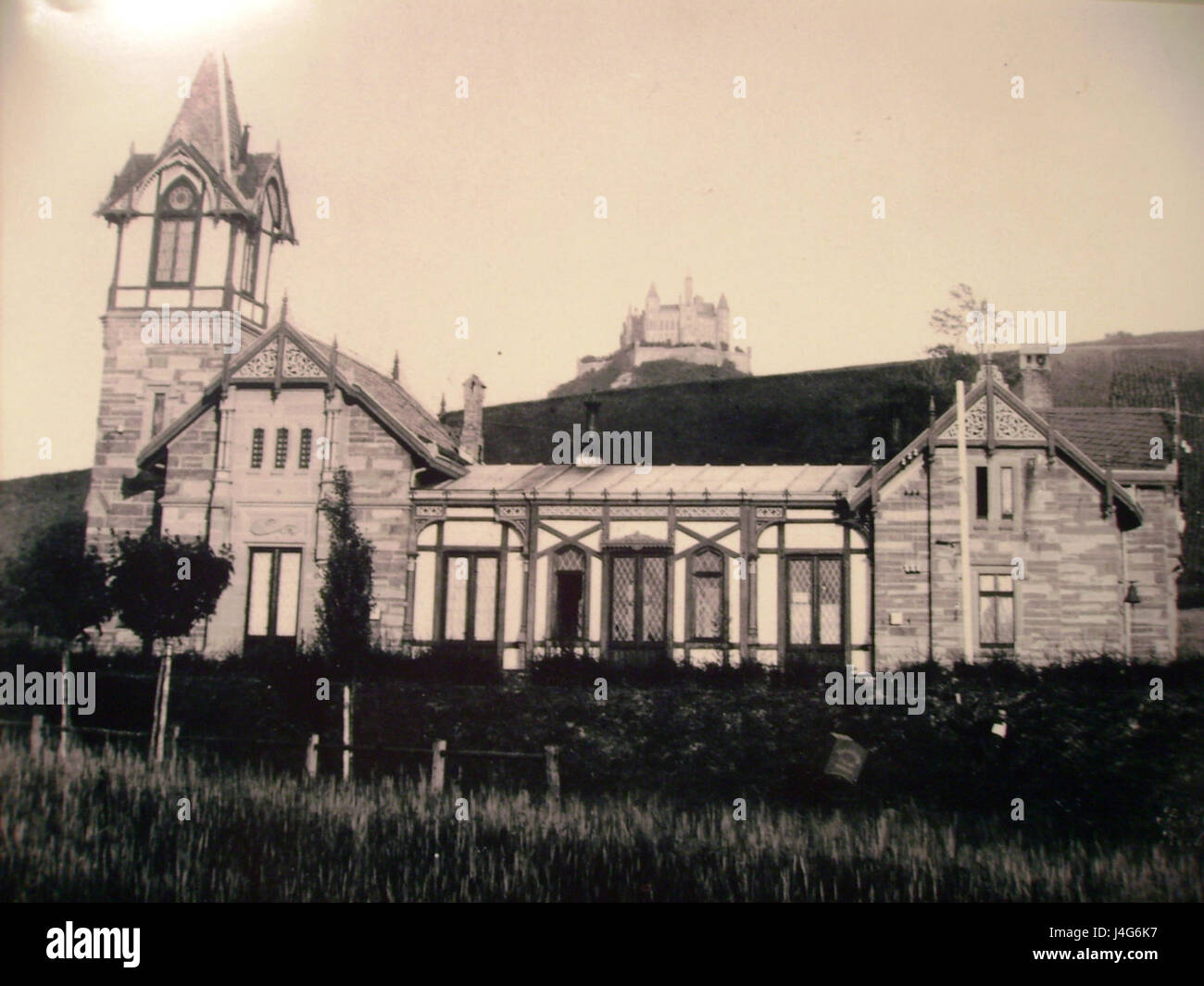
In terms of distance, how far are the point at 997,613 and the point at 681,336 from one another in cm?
401

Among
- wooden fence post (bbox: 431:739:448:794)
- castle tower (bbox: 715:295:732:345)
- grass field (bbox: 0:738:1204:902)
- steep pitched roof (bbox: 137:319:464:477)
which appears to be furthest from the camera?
steep pitched roof (bbox: 137:319:464:477)

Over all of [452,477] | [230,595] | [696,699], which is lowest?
[696,699]

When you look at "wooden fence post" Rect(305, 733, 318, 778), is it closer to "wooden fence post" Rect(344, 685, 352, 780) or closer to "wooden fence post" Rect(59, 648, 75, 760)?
"wooden fence post" Rect(344, 685, 352, 780)

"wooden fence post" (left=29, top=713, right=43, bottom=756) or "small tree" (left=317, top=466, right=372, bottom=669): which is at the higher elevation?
"small tree" (left=317, top=466, right=372, bottom=669)

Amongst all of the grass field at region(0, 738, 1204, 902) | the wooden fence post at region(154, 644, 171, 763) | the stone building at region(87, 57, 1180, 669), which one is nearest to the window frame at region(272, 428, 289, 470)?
the stone building at region(87, 57, 1180, 669)

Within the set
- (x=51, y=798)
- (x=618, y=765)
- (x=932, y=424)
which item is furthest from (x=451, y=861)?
(x=932, y=424)

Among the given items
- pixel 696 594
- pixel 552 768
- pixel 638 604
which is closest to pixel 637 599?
pixel 638 604

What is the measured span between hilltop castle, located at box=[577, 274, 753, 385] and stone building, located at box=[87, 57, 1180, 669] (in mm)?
1195

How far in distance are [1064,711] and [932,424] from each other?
255 centimetres

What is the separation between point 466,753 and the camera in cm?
683

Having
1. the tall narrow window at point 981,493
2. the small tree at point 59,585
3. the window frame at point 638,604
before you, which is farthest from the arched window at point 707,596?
the small tree at point 59,585

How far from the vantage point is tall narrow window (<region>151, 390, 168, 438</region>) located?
794 centimetres
